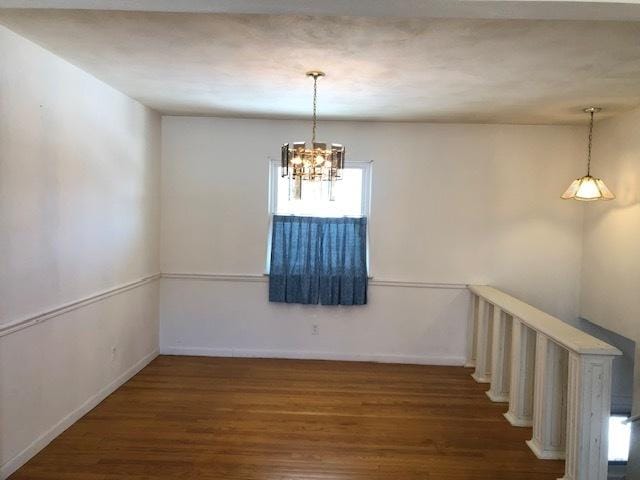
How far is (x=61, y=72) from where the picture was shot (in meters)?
3.31

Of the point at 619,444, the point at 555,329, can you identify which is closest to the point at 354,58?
the point at 555,329

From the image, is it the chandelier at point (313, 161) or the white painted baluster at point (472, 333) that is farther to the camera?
the white painted baluster at point (472, 333)

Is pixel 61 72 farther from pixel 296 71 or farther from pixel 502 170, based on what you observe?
pixel 502 170

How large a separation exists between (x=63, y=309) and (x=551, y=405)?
11.2 ft

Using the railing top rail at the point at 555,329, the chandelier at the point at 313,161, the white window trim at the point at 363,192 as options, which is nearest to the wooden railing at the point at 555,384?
the railing top rail at the point at 555,329

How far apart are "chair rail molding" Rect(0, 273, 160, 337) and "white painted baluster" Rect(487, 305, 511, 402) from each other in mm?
3349

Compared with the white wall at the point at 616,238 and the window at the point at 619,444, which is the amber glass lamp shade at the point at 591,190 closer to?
the white wall at the point at 616,238

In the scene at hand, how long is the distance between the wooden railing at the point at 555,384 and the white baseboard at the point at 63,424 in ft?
10.9

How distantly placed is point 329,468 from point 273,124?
3.53 m

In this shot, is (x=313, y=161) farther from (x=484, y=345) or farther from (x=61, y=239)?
(x=484, y=345)

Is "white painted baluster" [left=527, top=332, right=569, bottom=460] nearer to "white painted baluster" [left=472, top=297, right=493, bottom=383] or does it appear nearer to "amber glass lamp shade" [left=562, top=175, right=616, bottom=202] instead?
"white painted baluster" [left=472, top=297, right=493, bottom=383]

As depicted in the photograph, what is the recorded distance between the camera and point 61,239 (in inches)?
132

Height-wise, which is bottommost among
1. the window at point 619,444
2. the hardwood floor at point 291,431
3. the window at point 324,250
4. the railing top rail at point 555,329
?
the window at point 619,444

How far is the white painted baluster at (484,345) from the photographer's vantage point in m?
4.82
